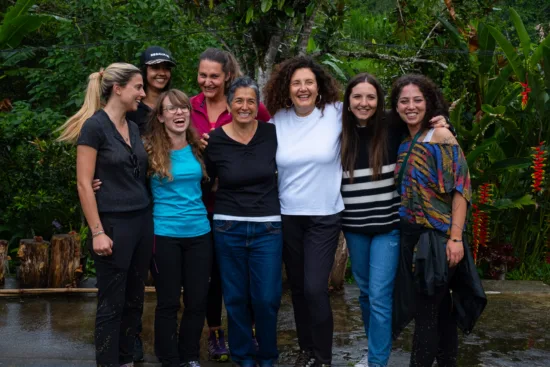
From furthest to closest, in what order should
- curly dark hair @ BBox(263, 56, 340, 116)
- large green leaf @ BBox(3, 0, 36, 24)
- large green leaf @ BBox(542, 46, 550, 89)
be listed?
large green leaf @ BBox(3, 0, 36, 24) → large green leaf @ BBox(542, 46, 550, 89) → curly dark hair @ BBox(263, 56, 340, 116)

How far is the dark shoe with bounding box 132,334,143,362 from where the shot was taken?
4855 mm

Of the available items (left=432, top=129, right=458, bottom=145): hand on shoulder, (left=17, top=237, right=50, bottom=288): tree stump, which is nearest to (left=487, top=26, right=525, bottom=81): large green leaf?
(left=432, top=129, right=458, bottom=145): hand on shoulder

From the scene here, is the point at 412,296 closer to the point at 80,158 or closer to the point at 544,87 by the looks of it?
the point at 80,158

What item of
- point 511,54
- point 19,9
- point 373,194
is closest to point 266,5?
point 373,194

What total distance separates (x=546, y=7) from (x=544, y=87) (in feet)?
24.3

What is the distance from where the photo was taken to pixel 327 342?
4.55 meters

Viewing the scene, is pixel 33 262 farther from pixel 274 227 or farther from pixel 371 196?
pixel 371 196

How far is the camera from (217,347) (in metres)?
4.93

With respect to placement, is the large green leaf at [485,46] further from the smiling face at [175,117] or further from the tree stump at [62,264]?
the tree stump at [62,264]

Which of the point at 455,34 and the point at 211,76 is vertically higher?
the point at 455,34

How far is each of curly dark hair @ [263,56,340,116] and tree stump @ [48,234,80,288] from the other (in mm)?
2724

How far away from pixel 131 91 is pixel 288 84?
96 centimetres

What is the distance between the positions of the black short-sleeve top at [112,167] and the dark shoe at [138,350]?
1076 millimetres

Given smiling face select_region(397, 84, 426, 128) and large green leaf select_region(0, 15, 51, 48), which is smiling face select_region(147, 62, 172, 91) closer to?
smiling face select_region(397, 84, 426, 128)
